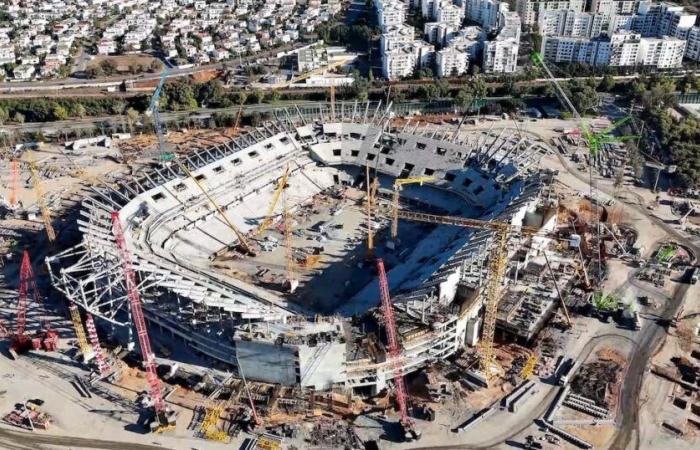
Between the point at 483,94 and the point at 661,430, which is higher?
the point at 483,94

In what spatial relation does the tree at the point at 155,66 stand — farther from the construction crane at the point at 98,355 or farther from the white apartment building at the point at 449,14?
the construction crane at the point at 98,355

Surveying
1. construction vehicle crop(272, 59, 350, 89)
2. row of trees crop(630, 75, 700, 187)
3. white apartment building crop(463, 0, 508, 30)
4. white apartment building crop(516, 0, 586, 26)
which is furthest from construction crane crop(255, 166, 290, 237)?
white apartment building crop(516, 0, 586, 26)

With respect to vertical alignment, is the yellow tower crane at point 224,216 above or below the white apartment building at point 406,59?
below

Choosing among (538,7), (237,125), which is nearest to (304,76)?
(237,125)

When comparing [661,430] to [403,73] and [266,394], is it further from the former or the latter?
[403,73]

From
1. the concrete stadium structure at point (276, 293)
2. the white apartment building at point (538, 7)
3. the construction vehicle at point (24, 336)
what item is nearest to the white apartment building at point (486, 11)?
the white apartment building at point (538, 7)

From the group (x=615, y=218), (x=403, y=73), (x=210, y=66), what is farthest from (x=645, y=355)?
(x=210, y=66)
